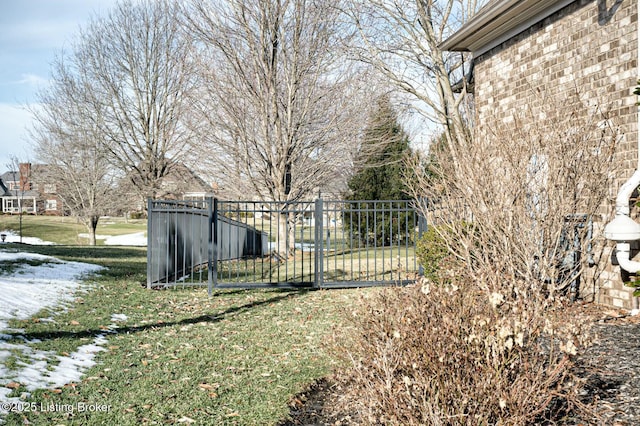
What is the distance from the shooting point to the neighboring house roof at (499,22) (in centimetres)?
805

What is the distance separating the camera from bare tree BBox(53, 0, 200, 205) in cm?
1947

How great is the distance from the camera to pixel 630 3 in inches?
258

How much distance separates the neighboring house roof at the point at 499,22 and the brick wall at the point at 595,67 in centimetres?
→ 15

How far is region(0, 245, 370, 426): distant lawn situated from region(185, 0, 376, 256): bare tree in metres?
6.35

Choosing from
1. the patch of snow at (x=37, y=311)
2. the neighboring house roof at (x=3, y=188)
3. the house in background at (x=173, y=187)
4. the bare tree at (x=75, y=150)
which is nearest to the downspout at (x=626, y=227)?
the patch of snow at (x=37, y=311)

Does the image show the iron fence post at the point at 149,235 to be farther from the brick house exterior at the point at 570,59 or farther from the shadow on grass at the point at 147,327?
the brick house exterior at the point at 570,59

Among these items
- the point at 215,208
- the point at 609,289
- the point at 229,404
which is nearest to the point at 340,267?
the point at 215,208

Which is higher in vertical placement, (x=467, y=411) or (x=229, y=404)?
(x=467, y=411)

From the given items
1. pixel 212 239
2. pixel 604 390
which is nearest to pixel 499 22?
pixel 212 239

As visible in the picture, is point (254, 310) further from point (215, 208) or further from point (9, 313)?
point (9, 313)

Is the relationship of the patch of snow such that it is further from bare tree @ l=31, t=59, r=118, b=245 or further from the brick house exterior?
bare tree @ l=31, t=59, r=118, b=245

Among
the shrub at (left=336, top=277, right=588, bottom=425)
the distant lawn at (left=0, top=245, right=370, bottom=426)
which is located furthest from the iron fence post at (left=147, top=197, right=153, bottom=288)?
the shrub at (left=336, top=277, right=588, bottom=425)

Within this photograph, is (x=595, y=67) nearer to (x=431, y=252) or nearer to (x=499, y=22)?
(x=499, y=22)

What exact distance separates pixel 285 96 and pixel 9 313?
10191 mm
